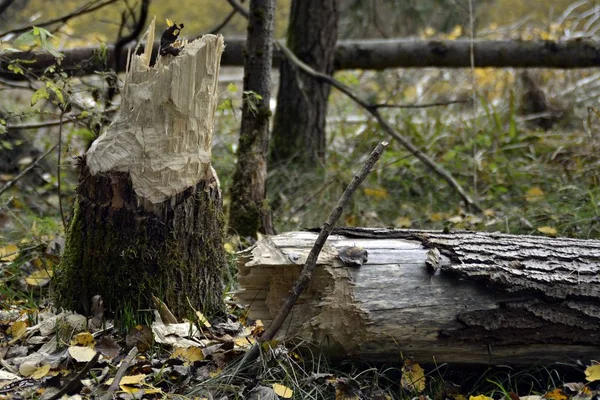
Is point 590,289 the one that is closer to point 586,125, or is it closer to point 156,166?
point 156,166

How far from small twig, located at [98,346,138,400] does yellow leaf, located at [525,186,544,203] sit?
11.2 ft

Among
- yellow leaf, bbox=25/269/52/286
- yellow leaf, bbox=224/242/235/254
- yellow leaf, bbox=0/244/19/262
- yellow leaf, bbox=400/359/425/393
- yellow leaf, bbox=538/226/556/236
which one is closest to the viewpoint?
yellow leaf, bbox=400/359/425/393

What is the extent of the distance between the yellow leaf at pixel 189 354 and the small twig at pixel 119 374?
0.16 m

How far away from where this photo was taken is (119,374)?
2.38 metres

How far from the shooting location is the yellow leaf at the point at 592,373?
2521mm

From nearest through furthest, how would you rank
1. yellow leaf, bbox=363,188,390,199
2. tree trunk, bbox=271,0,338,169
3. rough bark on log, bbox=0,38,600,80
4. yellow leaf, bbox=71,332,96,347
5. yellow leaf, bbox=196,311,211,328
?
yellow leaf, bbox=71,332,96,347 → yellow leaf, bbox=196,311,211,328 → yellow leaf, bbox=363,188,390,199 → tree trunk, bbox=271,0,338,169 → rough bark on log, bbox=0,38,600,80

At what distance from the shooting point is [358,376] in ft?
8.45

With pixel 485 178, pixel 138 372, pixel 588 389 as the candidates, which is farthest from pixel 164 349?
pixel 485 178

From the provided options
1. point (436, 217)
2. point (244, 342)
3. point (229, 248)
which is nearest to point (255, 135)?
point (229, 248)

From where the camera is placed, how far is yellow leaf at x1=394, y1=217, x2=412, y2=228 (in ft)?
15.7

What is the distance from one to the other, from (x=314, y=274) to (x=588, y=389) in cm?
113

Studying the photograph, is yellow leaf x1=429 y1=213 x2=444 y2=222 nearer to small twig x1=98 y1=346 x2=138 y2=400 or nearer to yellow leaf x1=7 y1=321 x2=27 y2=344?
small twig x1=98 y1=346 x2=138 y2=400

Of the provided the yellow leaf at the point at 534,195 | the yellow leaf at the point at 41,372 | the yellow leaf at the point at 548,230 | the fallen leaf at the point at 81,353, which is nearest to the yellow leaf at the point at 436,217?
the yellow leaf at the point at 534,195

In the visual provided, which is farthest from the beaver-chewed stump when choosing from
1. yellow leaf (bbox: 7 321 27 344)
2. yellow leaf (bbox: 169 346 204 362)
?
yellow leaf (bbox: 7 321 27 344)
